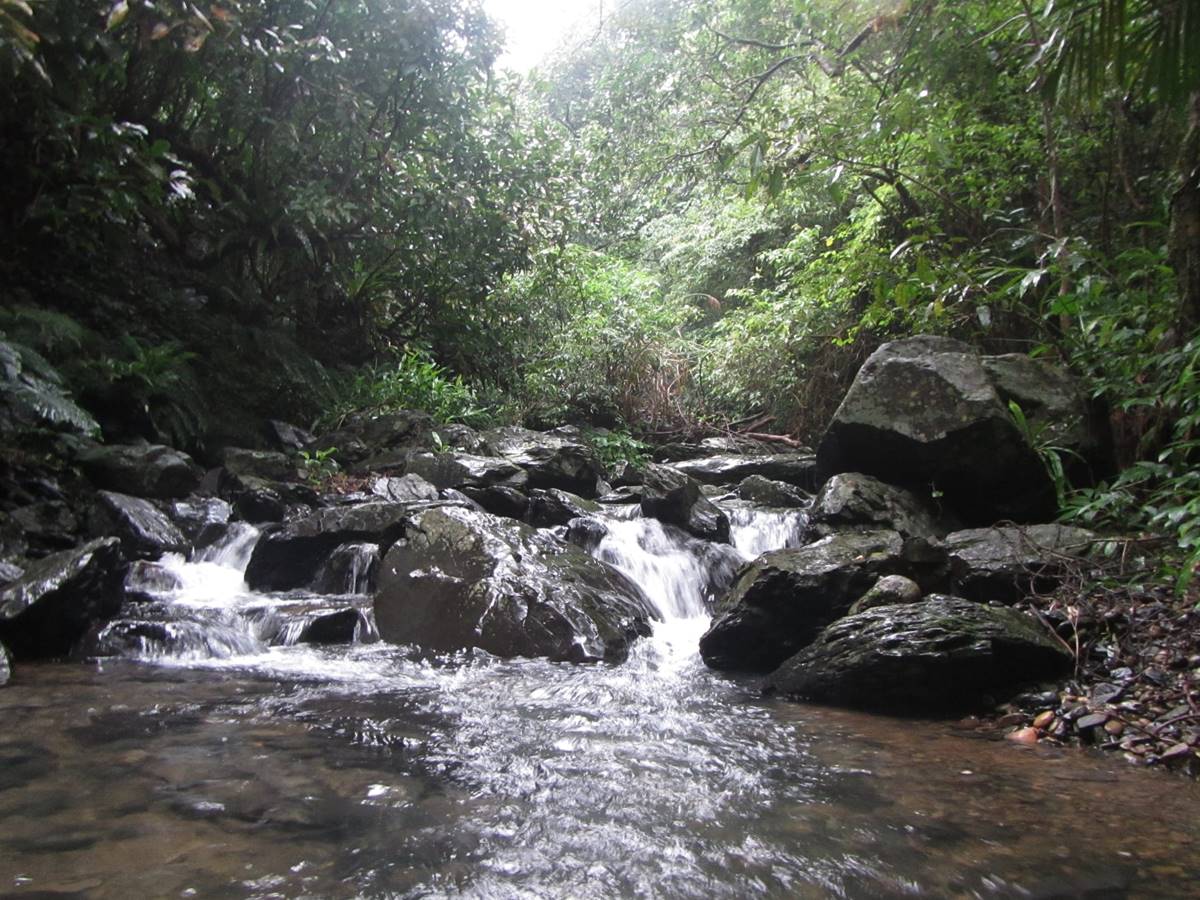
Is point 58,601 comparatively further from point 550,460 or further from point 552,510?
point 550,460

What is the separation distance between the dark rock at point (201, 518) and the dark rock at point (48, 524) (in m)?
0.86

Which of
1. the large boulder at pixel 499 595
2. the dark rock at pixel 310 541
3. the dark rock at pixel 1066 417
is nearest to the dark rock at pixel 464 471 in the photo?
the dark rock at pixel 310 541

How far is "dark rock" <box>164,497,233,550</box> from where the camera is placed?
21.6 ft

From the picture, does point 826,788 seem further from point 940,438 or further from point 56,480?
point 56,480

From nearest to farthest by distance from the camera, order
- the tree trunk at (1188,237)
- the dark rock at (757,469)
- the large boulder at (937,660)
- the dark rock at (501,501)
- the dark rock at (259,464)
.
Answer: the large boulder at (937,660)
the tree trunk at (1188,237)
the dark rock at (501,501)
the dark rock at (259,464)
the dark rock at (757,469)

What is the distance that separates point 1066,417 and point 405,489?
5.93 metres

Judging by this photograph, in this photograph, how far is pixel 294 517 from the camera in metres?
7.22

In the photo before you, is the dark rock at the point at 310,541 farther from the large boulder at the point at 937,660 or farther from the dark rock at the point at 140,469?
the large boulder at the point at 937,660

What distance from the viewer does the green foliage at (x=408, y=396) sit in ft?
32.7

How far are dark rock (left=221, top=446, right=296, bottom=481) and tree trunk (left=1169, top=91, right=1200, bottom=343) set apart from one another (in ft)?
24.9

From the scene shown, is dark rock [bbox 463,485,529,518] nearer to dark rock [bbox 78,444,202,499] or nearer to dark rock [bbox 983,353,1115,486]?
dark rock [bbox 78,444,202,499]

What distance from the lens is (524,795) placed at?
8.54 feet

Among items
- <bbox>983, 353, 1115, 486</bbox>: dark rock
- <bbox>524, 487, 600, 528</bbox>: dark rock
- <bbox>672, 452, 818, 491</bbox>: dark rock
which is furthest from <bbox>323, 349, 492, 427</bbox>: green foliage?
<bbox>983, 353, 1115, 486</bbox>: dark rock

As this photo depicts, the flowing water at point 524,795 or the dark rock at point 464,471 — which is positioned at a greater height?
the dark rock at point 464,471
